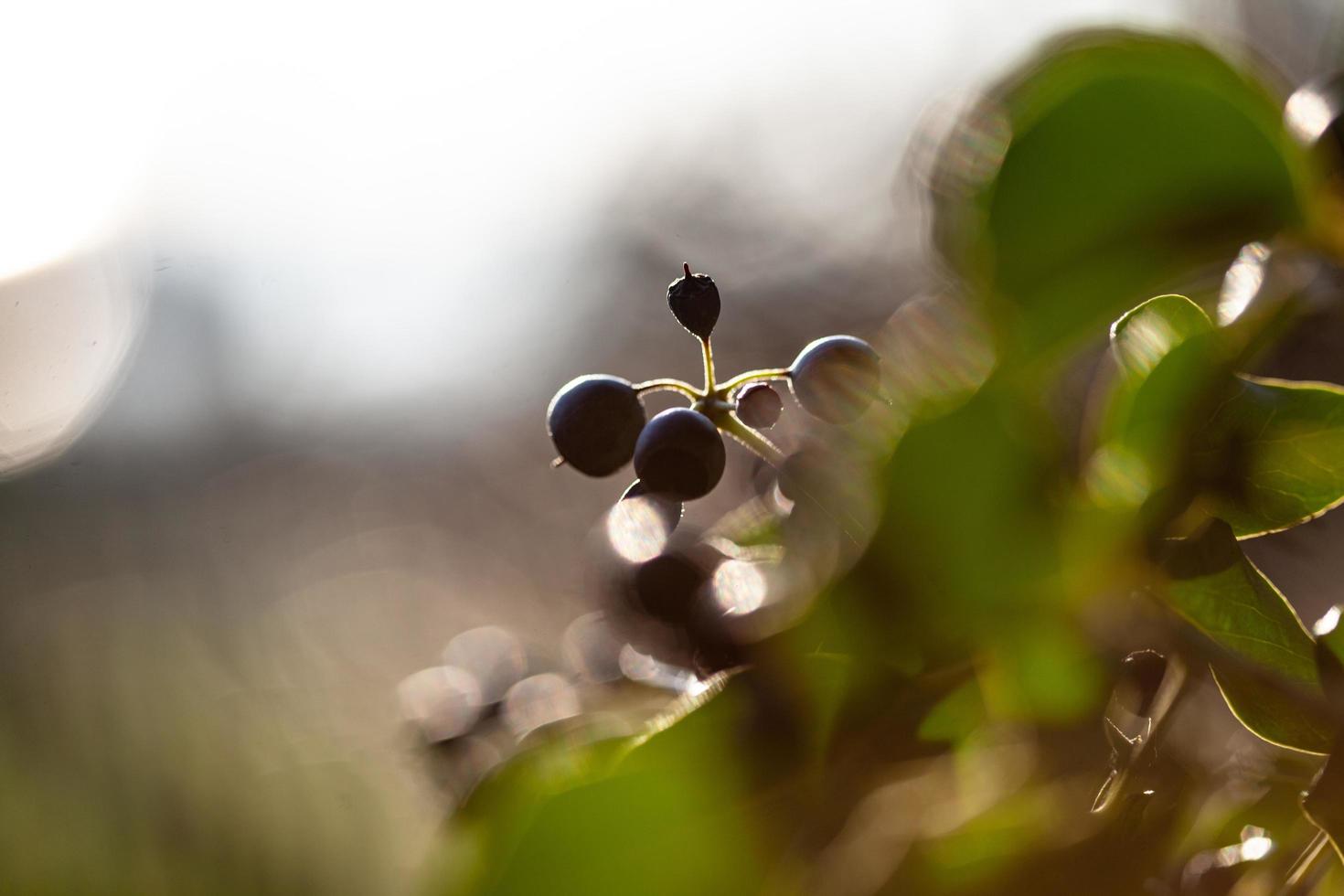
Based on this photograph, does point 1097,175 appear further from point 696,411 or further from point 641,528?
point 641,528

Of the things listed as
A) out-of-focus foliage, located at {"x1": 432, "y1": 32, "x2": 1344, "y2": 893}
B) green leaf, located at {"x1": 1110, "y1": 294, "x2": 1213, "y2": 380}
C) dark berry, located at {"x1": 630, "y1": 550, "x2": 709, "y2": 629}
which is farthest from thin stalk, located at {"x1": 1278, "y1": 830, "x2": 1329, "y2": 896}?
dark berry, located at {"x1": 630, "y1": 550, "x2": 709, "y2": 629}

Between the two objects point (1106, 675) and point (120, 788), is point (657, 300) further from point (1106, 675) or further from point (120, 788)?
point (1106, 675)

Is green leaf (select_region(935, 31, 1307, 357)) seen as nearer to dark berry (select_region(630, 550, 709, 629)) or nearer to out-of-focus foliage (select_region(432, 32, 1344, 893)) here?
out-of-focus foliage (select_region(432, 32, 1344, 893))

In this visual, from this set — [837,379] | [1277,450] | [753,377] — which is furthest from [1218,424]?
[753,377]

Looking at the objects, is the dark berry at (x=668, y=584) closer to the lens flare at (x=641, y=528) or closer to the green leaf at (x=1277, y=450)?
the lens flare at (x=641, y=528)

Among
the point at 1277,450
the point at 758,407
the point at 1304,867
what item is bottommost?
the point at 1304,867

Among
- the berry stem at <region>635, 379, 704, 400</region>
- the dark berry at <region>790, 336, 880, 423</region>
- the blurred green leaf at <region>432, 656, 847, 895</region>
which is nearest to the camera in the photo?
the blurred green leaf at <region>432, 656, 847, 895</region>

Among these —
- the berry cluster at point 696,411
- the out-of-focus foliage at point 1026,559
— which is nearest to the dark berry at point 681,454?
the berry cluster at point 696,411
